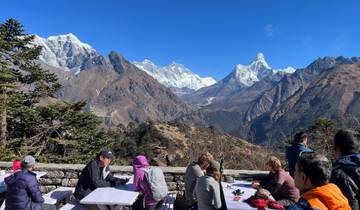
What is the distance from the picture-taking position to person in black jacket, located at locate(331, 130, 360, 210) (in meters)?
3.62

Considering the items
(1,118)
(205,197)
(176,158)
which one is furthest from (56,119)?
Result: (205,197)

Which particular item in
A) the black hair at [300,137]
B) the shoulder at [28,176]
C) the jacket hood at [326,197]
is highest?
the black hair at [300,137]

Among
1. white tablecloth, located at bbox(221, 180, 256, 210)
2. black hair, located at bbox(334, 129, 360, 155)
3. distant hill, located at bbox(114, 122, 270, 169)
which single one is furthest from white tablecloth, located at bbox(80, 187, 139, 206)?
distant hill, located at bbox(114, 122, 270, 169)

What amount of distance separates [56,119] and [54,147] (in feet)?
8.65

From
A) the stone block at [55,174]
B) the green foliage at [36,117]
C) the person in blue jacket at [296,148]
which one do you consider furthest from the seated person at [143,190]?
the green foliage at [36,117]

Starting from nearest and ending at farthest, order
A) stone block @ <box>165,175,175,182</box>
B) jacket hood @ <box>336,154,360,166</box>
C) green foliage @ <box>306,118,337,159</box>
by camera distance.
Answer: jacket hood @ <box>336,154,360,166</box>, stone block @ <box>165,175,175,182</box>, green foliage @ <box>306,118,337,159</box>

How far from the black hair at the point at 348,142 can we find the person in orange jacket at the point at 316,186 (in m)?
1.41

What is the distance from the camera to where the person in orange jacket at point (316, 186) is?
97.9 inches

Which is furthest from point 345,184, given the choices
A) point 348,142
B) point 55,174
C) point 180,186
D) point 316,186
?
point 55,174

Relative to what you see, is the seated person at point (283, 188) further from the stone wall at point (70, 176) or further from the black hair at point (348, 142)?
the stone wall at point (70, 176)

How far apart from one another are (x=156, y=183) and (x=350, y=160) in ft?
12.4

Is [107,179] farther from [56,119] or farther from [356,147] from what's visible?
[56,119]

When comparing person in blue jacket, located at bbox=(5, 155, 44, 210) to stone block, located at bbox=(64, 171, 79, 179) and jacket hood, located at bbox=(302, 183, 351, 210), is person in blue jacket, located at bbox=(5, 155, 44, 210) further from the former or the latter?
jacket hood, located at bbox=(302, 183, 351, 210)

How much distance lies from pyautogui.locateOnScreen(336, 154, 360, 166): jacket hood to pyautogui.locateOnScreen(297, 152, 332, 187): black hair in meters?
1.18
